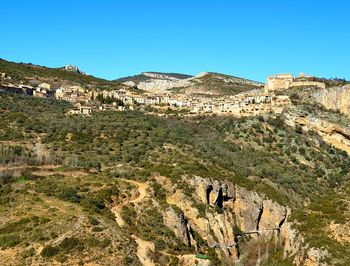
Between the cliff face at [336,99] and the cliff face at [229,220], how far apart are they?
1752 inches

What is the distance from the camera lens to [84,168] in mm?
52344

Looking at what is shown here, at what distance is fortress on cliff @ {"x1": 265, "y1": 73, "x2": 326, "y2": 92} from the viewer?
107m

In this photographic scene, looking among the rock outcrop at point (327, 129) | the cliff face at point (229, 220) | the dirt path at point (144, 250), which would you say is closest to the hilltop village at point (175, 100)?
the rock outcrop at point (327, 129)

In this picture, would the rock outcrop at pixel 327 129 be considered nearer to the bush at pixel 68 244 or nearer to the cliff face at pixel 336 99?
the cliff face at pixel 336 99

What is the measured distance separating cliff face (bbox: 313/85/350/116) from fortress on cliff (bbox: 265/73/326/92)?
10.1 meters

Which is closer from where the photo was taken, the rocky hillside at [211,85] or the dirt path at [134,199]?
the dirt path at [134,199]

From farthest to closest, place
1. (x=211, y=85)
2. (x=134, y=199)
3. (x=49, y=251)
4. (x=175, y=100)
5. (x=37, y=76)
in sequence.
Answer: (x=211, y=85)
(x=37, y=76)
(x=175, y=100)
(x=134, y=199)
(x=49, y=251)

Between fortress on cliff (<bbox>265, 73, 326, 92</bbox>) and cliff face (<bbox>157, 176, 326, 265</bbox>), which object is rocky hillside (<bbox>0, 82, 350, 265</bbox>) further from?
fortress on cliff (<bbox>265, 73, 326, 92</bbox>)

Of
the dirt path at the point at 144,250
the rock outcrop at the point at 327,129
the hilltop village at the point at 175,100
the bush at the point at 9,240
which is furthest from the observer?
the hilltop village at the point at 175,100

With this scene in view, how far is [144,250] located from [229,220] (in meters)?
14.8

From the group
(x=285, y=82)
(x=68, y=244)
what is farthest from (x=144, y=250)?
(x=285, y=82)

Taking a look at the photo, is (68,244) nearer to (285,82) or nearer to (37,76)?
(285,82)

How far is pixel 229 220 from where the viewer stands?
49938 millimetres

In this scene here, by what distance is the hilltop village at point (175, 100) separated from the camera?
90.2 metres
